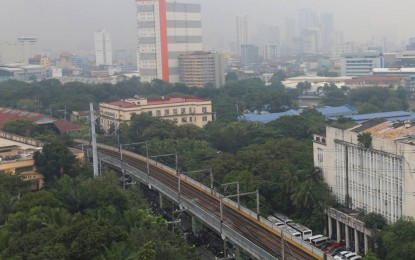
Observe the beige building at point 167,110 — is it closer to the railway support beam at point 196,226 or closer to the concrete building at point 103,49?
the railway support beam at point 196,226

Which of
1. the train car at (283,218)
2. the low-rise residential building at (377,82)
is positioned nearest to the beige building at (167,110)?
the train car at (283,218)

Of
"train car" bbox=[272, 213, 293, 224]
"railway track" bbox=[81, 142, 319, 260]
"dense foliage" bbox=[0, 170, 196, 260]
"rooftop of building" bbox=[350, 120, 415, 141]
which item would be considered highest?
"rooftop of building" bbox=[350, 120, 415, 141]

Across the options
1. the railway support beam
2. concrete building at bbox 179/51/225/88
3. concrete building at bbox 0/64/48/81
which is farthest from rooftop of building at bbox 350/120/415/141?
concrete building at bbox 0/64/48/81

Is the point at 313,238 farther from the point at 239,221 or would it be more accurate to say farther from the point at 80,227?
the point at 80,227

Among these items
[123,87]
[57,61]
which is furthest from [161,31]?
[57,61]

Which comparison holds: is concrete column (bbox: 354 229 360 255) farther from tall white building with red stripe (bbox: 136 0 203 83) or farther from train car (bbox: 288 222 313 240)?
tall white building with red stripe (bbox: 136 0 203 83)

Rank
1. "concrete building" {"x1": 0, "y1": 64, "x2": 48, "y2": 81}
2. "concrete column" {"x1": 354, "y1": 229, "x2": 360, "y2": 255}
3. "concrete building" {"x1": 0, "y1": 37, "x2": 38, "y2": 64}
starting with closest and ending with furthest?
"concrete column" {"x1": 354, "y1": 229, "x2": 360, "y2": 255}
"concrete building" {"x1": 0, "y1": 64, "x2": 48, "y2": 81}
"concrete building" {"x1": 0, "y1": 37, "x2": 38, "y2": 64}
